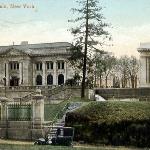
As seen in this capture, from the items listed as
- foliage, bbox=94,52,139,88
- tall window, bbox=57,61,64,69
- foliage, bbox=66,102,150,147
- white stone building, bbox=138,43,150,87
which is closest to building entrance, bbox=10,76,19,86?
tall window, bbox=57,61,64,69

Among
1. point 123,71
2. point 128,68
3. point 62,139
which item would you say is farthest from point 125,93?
point 128,68

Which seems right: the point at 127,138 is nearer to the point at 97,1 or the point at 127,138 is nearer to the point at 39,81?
the point at 97,1

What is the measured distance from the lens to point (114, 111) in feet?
99.9

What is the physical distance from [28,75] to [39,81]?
275 centimetres

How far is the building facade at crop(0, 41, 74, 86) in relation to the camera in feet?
307

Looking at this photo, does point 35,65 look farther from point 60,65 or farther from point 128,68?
point 128,68

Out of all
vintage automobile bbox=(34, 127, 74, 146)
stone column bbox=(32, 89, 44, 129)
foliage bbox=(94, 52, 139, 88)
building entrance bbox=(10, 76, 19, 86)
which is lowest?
vintage automobile bbox=(34, 127, 74, 146)

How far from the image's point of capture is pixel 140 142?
28.4m

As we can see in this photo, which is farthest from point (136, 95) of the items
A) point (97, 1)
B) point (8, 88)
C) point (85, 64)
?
point (8, 88)

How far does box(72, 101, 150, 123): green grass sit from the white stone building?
52.1 metres

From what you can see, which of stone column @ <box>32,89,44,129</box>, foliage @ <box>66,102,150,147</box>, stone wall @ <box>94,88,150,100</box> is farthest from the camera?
stone wall @ <box>94,88,150,100</box>

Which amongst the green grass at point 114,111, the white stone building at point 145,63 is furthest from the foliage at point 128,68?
the green grass at point 114,111

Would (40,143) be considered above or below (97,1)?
below

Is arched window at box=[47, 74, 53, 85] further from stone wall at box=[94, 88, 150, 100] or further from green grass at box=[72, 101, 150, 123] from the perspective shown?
green grass at box=[72, 101, 150, 123]
